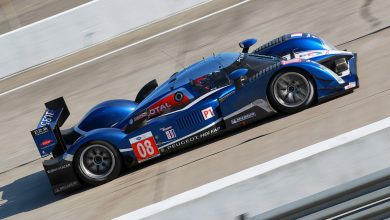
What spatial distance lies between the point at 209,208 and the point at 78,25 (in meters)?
11.8

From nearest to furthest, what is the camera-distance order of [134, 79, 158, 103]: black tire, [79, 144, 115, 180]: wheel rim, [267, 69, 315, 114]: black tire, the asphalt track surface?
1. the asphalt track surface
2. [267, 69, 315, 114]: black tire
3. [79, 144, 115, 180]: wheel rim
4. [134, 79, 158, 103]: black tire

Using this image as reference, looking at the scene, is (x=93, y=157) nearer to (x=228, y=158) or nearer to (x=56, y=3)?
(x=228, y=158)

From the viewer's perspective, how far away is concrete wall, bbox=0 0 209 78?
16.8 m

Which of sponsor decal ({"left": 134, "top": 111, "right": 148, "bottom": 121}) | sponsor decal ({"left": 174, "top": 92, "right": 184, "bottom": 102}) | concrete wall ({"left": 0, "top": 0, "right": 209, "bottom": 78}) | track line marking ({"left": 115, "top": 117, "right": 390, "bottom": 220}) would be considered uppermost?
concrete wall ({"left": 0, "top": 0, "right": 209, "bottom": 78})

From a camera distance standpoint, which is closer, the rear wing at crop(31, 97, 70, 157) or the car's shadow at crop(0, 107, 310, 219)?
the car's shadow at crop(0, 107, 310, 219)

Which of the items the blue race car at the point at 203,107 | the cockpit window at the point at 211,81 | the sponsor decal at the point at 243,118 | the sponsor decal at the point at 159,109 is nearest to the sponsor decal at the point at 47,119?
the blue race car at the point at 203,107

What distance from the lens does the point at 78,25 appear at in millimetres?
16812

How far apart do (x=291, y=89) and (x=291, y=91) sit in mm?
29

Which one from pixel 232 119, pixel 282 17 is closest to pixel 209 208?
pixel 232 119

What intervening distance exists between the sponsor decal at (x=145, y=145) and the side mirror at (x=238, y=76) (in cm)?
140

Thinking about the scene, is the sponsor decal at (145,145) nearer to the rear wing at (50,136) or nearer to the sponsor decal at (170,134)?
the sponsor decal at (170,134)

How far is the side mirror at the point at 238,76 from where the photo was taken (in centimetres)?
920

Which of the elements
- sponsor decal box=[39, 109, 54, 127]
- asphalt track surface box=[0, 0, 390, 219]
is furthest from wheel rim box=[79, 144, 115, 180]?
sponsor decal box=[39, 109, 54, 127]

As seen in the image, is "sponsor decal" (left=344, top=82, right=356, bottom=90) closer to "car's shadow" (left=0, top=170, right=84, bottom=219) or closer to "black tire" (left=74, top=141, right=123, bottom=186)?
"black tire" (left=74, top=141, right=123, bottom=186)
